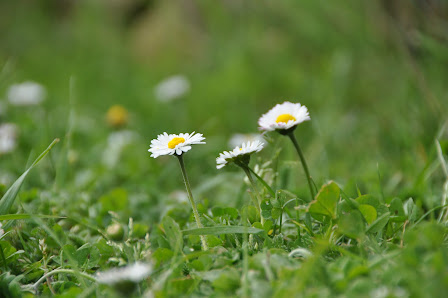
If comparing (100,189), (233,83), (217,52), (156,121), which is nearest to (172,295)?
(100,189)

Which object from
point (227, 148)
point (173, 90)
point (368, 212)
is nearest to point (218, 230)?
point (368, 212)

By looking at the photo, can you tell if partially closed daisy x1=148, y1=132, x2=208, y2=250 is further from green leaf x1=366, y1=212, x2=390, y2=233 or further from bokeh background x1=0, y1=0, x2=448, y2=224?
green leaf x1=366, y1=212, x2=390, y2=233

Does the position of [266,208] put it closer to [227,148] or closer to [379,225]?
[379,225]

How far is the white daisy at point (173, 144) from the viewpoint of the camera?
3.10 feet

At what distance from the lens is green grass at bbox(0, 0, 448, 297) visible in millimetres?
845

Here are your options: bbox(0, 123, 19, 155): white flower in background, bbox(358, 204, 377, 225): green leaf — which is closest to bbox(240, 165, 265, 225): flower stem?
bbox(358, 204, 377, 225): green leaf

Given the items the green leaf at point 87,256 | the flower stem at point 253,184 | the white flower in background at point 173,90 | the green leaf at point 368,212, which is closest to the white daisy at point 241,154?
the flower stem at point 253,184

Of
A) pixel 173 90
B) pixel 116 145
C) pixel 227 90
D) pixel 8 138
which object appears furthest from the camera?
pixel 227 90

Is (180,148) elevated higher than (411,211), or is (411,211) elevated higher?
(180,148)

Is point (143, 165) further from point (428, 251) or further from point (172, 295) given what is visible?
point (428, 251)

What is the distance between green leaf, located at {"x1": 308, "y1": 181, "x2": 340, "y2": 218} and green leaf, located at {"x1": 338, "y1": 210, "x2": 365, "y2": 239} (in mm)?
31

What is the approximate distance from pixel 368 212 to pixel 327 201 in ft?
0.33

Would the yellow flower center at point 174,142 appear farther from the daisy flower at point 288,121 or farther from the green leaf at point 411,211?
the green leaf at point 411,211

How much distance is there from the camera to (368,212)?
0.94m
